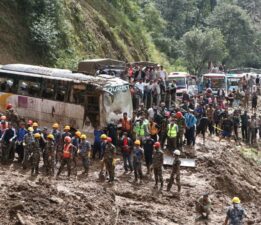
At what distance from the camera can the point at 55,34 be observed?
3244cm

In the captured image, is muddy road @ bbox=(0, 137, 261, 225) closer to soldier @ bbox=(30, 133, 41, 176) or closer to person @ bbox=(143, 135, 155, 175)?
soldier @ bbox=(30, 133, 41, 176)

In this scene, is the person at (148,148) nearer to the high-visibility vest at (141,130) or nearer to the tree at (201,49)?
the high-visibility vest at (141,130)

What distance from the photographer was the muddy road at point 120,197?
14.5 m

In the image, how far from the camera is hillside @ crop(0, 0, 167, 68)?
104ft

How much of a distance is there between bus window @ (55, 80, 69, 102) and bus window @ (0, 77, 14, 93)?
2.30 m

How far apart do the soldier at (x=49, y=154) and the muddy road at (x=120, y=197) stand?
17.5 inches

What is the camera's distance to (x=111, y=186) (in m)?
17.9

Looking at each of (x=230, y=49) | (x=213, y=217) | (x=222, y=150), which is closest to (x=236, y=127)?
(x=222, y=150)

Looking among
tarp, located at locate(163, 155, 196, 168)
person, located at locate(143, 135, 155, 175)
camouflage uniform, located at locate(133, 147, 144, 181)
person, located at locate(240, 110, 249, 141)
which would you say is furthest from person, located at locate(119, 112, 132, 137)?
person, located at locate(240, 110, 249, 141)

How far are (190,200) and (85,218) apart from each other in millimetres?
4805

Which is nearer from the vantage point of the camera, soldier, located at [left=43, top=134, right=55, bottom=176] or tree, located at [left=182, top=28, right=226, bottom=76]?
soldier, located at [left=43, top=134, right=55, bottom=176]

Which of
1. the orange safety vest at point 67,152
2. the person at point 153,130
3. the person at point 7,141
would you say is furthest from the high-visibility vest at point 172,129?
the person at point 7,141

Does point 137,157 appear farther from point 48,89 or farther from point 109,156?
point 48,89

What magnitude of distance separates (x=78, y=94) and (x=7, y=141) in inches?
138
